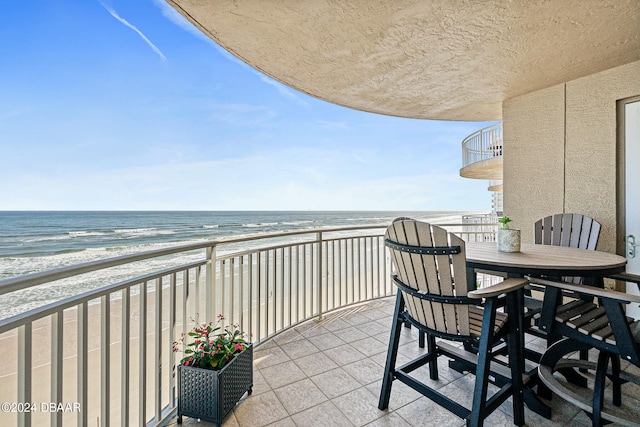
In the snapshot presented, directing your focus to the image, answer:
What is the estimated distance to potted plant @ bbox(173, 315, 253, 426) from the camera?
1538mm

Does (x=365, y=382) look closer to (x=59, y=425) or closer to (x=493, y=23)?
(x=59, y=425)

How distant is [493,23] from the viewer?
6.62ft

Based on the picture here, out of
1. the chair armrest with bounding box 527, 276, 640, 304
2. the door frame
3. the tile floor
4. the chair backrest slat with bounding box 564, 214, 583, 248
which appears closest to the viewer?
the chair armrest with bounding box 527, 276, 640, 304

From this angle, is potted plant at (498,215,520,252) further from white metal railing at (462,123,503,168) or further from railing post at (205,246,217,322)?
white metal railing at (462,123,503,168)

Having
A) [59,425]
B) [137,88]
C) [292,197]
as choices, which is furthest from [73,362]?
[292,197]

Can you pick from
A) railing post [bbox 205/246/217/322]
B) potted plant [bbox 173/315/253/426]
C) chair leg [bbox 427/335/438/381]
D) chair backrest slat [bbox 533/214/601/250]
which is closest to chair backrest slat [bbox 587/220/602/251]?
chair backrest slat [bbox 533/214/601/250]

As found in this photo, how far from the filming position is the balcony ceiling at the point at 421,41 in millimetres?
1857

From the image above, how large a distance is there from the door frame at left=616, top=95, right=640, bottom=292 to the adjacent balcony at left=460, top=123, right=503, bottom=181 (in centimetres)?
384

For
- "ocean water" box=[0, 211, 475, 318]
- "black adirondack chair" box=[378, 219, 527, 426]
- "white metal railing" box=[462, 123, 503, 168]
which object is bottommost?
"ocean water" box=[0, 211, 475, 318]

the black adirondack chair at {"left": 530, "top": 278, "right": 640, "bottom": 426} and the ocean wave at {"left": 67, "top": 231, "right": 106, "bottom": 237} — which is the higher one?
the black adirondack chair at {"left": 530, "top": 278, "right": 640, "bottom": 426}

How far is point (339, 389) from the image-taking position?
191cm

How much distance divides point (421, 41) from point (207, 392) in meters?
2.91

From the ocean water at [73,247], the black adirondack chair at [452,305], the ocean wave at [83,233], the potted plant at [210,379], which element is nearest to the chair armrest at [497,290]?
the black adirondack chair at [452,305]

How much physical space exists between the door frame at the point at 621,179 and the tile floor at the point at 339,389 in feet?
4.29
